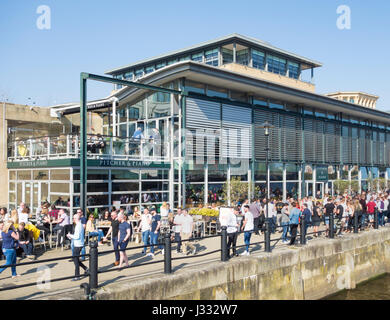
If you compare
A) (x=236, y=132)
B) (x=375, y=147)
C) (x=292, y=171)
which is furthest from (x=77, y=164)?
(x=375, y=147)

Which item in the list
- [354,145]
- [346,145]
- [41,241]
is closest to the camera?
[41,241]

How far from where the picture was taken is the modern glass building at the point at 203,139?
1742cm

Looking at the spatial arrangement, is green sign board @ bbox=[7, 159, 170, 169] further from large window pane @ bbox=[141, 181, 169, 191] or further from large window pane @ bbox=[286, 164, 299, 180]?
large window pane @ bbox=[286, 164, 299, 180]

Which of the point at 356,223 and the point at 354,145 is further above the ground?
the point at 354,145

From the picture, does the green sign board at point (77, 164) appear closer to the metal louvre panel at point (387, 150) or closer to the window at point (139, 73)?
the window at point (139, 73)

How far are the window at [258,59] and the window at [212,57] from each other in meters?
2.73

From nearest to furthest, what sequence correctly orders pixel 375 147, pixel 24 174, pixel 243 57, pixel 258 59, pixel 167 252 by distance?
pixel 167 252
pixel 24 174
pixel 243 57
pixel 258 59
pixel 375 147

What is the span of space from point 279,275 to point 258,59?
20.6m

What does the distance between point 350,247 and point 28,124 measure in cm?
1778

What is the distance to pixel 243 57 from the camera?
95.0ft

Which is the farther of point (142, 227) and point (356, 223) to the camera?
point (356, 223)

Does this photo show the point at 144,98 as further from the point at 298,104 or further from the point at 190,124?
the point at 298,104

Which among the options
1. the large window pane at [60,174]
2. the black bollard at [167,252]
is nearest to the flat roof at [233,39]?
the large window pane at [60,174]

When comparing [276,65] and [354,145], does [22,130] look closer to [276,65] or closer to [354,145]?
[276,65]
